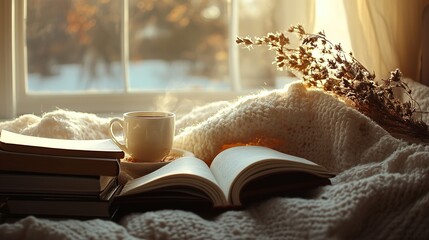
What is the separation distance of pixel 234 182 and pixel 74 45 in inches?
41.4

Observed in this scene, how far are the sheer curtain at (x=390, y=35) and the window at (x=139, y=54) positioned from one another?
315mm

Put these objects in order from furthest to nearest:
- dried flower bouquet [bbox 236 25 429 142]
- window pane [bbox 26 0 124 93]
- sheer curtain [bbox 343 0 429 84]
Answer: window pane [bbox 26 0 124 93] → sheer curtain [bbox 343 0 429 84] → dried flower bouquet [bbox 236 25 429 142]

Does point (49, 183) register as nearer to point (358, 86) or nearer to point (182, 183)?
point (182, 183)

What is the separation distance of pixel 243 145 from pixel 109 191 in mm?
336

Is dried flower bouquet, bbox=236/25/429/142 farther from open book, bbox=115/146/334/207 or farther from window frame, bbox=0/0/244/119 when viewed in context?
window frame, bbox=0/0/244/119

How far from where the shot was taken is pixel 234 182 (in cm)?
91

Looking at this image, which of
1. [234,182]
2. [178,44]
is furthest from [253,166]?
[178,44]

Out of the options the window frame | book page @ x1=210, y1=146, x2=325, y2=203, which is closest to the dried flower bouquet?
book page @ x1=210, y1=146, x2=325, y2=203

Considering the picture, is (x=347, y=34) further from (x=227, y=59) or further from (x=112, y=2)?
(x=112, y=2)

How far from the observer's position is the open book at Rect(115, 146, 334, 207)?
911mm

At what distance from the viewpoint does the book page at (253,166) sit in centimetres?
92

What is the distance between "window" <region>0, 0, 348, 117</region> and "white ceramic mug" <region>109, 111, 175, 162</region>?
54 cm

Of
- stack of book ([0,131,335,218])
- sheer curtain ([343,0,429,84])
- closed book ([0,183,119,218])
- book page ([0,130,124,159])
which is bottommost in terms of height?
closed book ([0,183,119,218])

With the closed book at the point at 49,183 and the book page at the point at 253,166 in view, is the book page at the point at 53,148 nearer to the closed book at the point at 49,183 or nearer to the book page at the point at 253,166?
the closed book at the point at 49,183
